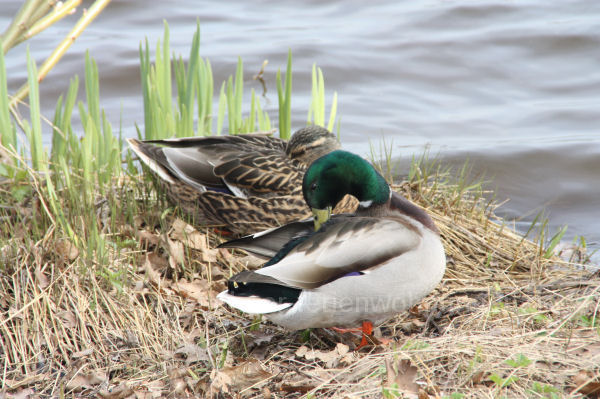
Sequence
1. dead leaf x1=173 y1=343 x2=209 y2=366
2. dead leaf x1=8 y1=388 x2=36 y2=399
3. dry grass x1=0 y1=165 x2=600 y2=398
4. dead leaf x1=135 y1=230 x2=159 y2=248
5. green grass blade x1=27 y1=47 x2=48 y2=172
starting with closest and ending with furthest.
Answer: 1. dry grass x1=0 y1=165 x2=600 y2=398
2. dead leaf x1=8 y1=388 x2=36 y2=399
3. dead leaf x1=173 y1=343 x2=209 y2=366
4. dead leaf x1=135 y1=230 x2=159 y2=248
5. green grass blade x1=27 y1=47 x2=48 y2=172

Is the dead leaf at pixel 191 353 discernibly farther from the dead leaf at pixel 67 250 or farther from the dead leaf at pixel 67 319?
the dead leaf at pixel 67 250

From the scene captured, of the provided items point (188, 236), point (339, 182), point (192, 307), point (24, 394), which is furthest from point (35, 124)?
point (339, 182)

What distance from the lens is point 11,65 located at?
354 inches

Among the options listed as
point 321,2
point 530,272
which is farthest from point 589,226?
point 321,2

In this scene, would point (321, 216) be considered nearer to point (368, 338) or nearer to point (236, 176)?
point (368, 338)

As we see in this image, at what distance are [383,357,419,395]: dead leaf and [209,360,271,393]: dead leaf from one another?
56 centimetres

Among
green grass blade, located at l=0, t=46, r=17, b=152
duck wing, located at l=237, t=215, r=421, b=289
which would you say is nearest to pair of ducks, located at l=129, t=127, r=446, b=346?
duck wing, located at l=237, t=215, r=421, b=289

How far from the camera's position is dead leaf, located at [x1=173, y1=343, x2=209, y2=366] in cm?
325

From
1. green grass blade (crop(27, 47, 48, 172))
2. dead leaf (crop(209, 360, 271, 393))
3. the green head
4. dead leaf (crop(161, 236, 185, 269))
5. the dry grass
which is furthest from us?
green grass blade (crop(27, 47, 48, 172))

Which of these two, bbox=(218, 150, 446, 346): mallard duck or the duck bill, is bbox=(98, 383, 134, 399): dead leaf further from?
the duck bill

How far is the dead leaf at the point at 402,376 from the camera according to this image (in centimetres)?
272

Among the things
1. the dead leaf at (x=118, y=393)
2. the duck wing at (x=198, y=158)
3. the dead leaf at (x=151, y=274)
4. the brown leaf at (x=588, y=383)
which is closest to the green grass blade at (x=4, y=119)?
the duck wing at (x=198, y=158)

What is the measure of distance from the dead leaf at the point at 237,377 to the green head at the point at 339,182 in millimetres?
833

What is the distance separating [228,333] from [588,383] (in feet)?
5.35
